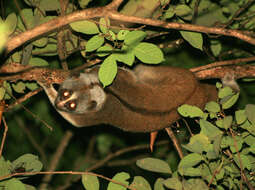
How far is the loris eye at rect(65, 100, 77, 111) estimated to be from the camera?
4043 millimetres

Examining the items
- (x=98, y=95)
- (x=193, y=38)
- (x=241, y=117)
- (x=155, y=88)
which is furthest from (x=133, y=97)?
(x=241, y=117)

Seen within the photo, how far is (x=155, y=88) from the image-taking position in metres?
3.96

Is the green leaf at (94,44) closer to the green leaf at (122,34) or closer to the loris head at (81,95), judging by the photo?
the green leaf at (122,34)

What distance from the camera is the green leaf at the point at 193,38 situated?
3238 mm

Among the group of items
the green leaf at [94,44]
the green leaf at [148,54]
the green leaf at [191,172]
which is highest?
the green leaf at [94,44]

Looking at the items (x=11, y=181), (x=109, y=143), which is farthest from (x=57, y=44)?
(x=109, y=143)

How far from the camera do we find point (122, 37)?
8.99 ft

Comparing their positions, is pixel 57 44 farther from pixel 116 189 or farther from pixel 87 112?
pixel 116 189

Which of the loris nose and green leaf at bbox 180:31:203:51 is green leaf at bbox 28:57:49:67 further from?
green leaf at bbox 180:31:203:51

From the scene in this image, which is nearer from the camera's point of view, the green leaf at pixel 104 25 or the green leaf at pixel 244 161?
the green leaf at pixel 104 25

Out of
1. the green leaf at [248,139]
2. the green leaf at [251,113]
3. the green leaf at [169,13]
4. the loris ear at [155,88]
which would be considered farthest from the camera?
the loris ear at [155,88]

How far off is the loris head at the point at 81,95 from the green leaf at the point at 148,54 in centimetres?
147

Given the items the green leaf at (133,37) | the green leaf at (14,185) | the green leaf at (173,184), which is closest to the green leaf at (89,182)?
the green leaf at (14,185)

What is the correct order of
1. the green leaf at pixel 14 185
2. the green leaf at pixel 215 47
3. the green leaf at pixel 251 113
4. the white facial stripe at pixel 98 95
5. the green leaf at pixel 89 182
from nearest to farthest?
the green leaf at pixel 14 185 < the green leaf at pixel 89 182 < the green leaf at pixel 251 113 < the white facial stripe at pixel 98 95 < the green leaf at pixel 215 47
